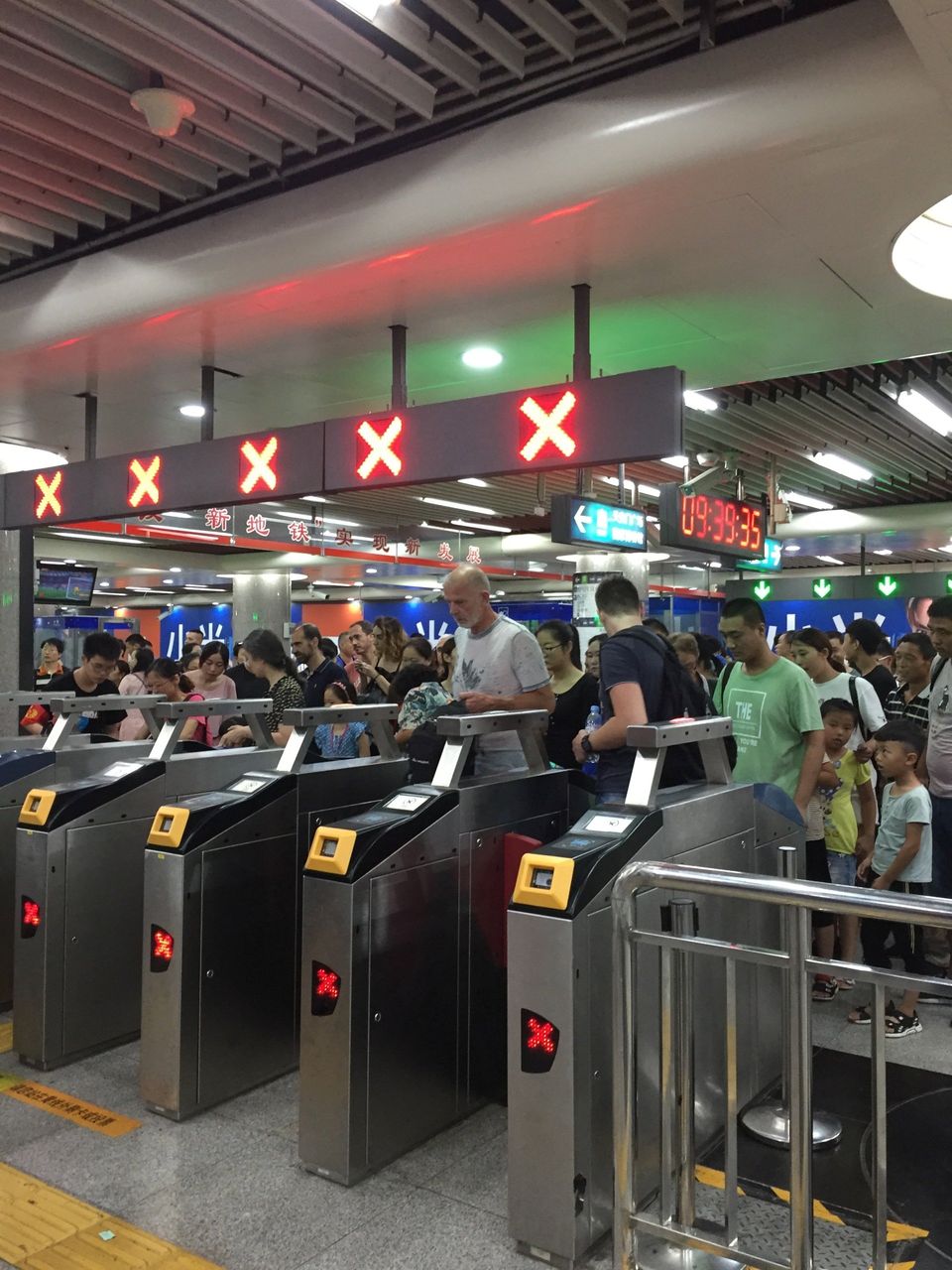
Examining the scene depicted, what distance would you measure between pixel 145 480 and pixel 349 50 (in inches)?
91.6

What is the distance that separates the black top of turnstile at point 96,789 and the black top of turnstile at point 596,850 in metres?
1.85

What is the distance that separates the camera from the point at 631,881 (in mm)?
2074

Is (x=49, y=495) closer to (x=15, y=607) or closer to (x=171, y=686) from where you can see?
(x=171, y=686)

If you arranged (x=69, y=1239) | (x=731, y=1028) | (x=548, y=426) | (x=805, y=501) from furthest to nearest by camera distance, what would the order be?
(x=805, y=501) → (x=548, y=426) → (x=69, y=1239) → (x=731, y=1028)

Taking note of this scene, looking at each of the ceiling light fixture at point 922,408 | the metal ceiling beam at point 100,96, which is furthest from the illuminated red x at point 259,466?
the ceiling light fixture at point 922,408

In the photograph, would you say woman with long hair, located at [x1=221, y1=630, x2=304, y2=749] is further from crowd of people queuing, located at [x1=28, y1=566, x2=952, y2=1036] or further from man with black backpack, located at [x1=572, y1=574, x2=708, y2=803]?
man with black backpack, located at [x1=572, y1=574, x2=708, y2=803]

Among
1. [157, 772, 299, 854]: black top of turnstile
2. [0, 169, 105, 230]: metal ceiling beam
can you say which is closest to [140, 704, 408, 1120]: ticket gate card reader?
[157, 772, 299, 854]: black top of turnstile

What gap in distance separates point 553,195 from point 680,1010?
7.55ft

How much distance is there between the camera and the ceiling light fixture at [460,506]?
11297 millimetres

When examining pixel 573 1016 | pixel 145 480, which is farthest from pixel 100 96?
pixel 573 1016

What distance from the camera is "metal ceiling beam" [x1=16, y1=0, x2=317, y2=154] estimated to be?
2764mm

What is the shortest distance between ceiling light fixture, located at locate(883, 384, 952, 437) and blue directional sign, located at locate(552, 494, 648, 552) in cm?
215

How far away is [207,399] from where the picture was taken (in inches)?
189

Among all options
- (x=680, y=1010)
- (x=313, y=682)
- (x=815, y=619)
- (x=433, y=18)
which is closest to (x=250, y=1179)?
(x=680, y=1010)
